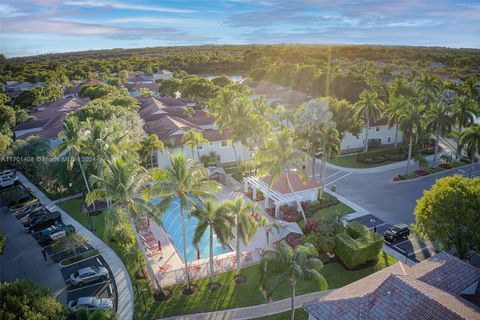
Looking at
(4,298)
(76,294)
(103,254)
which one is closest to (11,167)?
(103,254)

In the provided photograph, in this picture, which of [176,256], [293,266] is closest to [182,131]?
[176,256]

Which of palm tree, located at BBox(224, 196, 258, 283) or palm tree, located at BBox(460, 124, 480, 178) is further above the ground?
palm tree, located at BBox(460, 124, 480, 178)

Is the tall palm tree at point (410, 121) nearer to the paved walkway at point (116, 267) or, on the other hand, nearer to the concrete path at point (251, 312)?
the concrete path at point (251, 312)

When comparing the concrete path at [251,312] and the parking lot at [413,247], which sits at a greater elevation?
the parking lot at [413,247]

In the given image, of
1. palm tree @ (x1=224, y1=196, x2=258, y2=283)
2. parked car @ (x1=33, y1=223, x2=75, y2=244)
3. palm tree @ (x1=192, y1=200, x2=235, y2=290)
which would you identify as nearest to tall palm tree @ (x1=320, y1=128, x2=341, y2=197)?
palm tree @ (x1=224, y1=196, x2=258, y2=283)

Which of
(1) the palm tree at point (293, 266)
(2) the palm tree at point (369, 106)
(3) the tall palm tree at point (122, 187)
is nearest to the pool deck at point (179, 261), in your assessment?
(3) the tall palm tree at point (122, 187)

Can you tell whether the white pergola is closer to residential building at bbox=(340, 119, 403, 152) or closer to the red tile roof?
the red tile roof

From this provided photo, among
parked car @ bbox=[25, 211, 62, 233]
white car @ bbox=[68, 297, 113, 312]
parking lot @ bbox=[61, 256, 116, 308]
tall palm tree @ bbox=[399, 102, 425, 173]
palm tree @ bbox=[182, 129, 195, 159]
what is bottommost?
parking lot @ bbox=[61, 256, 116, 308]
